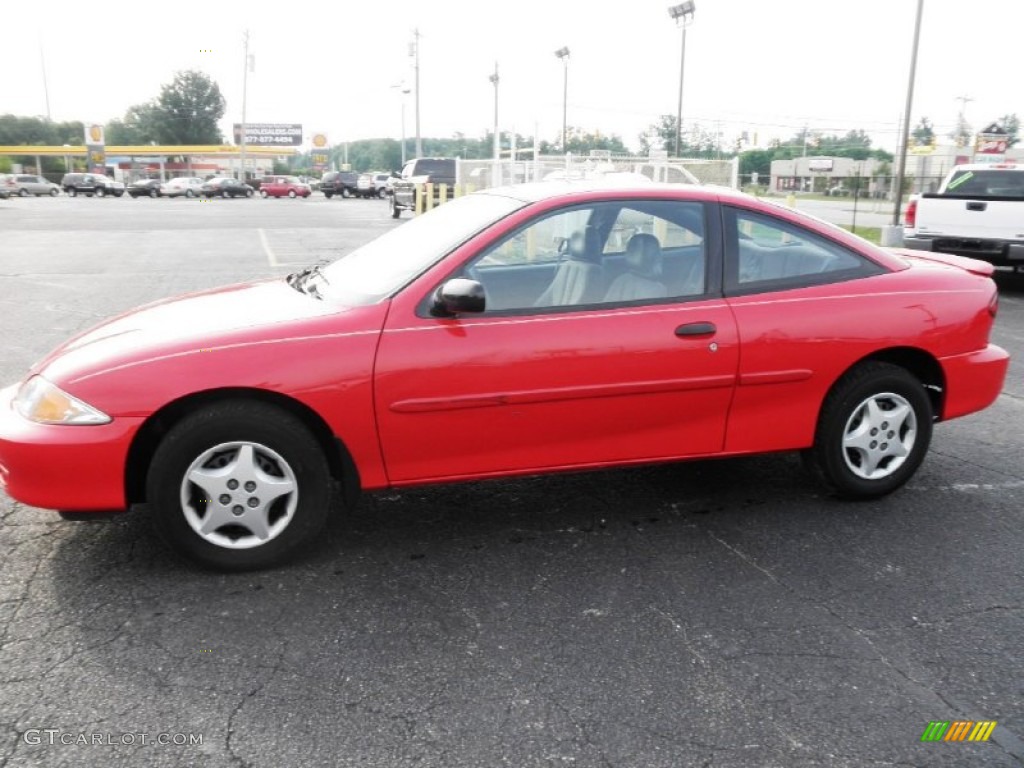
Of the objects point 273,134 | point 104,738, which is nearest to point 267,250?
point 104,738

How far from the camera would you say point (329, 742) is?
259 cm

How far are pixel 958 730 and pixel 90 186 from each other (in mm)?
64193

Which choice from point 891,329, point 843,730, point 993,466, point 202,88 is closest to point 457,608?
point 843,730

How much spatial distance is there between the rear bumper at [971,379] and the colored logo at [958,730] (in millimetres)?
2223

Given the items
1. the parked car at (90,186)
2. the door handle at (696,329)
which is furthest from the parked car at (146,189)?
the door handle at (696,329)

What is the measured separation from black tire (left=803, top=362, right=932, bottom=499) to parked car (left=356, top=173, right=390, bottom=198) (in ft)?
175

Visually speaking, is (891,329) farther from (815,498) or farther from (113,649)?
(113,649)

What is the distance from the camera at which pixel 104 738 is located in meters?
2.60

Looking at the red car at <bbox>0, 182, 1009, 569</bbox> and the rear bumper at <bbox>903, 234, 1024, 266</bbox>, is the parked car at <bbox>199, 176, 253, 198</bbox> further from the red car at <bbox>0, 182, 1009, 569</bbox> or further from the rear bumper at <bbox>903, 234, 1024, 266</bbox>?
the red car at <bbox>0, 182, 1009, 569</bbox>

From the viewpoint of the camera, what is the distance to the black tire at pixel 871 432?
4.32 meters

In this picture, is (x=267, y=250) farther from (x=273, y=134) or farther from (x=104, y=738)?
(x=273, y=134)

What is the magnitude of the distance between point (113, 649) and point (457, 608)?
120 cm

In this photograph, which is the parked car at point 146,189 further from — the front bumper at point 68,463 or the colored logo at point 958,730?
the colored logo at point 958,730

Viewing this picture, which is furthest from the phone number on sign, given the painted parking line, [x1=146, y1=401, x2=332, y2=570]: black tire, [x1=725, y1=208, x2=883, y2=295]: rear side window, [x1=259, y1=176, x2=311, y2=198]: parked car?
[x1=259, y1=176, x2=311, y2=198]: parked car
